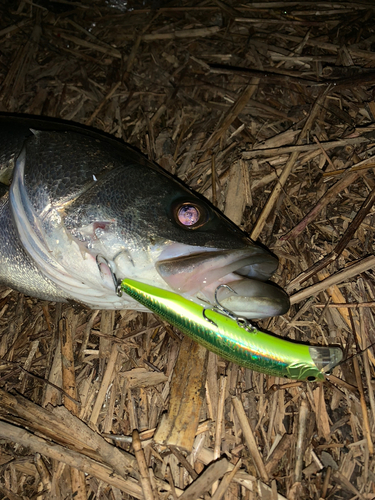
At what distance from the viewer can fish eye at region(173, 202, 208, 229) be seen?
224 centimetres

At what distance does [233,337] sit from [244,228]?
1166 mm

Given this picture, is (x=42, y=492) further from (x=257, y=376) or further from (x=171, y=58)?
(x=171, y=58)

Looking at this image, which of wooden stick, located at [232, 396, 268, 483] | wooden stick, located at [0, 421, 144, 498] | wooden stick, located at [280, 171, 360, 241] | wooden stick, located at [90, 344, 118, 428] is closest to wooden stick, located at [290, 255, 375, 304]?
wooden stick, located at [280, 171, 360, 241]

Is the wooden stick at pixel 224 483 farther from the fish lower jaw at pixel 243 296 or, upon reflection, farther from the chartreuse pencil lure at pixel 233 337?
the fish lower jaw at pixel 243 296

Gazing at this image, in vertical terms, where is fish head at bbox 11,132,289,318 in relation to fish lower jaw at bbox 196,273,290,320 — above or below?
above

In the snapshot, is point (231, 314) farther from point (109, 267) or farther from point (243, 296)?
point (109, 267)

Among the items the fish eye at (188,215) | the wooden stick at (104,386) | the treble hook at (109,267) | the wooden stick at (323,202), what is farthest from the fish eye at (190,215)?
the wooden stick at (104,386)

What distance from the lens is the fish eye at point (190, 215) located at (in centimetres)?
224

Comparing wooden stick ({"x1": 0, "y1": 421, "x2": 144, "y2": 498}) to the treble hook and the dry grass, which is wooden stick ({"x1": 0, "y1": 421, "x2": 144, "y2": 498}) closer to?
the dry grass

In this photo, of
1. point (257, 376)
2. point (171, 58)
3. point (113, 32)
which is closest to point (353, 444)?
point (257, 376)

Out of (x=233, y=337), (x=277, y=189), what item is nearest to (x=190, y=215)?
(x=233, y=337)

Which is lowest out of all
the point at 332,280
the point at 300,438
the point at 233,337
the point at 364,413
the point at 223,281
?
the point at 300,438

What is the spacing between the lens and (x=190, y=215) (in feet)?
7.39

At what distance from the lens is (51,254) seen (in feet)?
7.77
